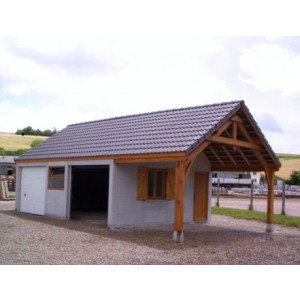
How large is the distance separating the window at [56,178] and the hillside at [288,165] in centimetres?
4818

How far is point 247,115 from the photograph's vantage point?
13.7 m

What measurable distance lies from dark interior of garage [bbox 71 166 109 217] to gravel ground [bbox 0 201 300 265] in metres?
4.90

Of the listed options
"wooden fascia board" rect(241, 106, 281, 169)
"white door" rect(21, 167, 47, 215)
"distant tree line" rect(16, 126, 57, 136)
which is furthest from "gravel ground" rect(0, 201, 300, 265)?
"distant tree line" rect(16, 126, 57, 136)

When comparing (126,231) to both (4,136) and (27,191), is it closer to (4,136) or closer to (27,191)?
(27,191)

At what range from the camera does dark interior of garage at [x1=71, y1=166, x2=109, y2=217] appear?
816 inches

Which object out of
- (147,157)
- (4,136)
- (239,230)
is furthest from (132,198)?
(4,136)

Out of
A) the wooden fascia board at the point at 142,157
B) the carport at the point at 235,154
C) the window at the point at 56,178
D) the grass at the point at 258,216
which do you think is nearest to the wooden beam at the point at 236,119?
the carport at the point at 235,154

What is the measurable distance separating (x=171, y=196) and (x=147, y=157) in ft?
10.6

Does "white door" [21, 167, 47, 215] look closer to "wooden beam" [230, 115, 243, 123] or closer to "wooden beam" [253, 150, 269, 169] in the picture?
"wooden beam" [230, 115, 243, 123]

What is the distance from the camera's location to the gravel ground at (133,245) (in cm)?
862

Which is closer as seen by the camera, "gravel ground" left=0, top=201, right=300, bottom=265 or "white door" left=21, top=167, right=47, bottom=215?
"gravel ground" left=0, top=201, right=300, bottom=265

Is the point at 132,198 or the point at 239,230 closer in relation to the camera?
the point at 132,198

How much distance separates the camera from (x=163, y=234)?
42.8ft
